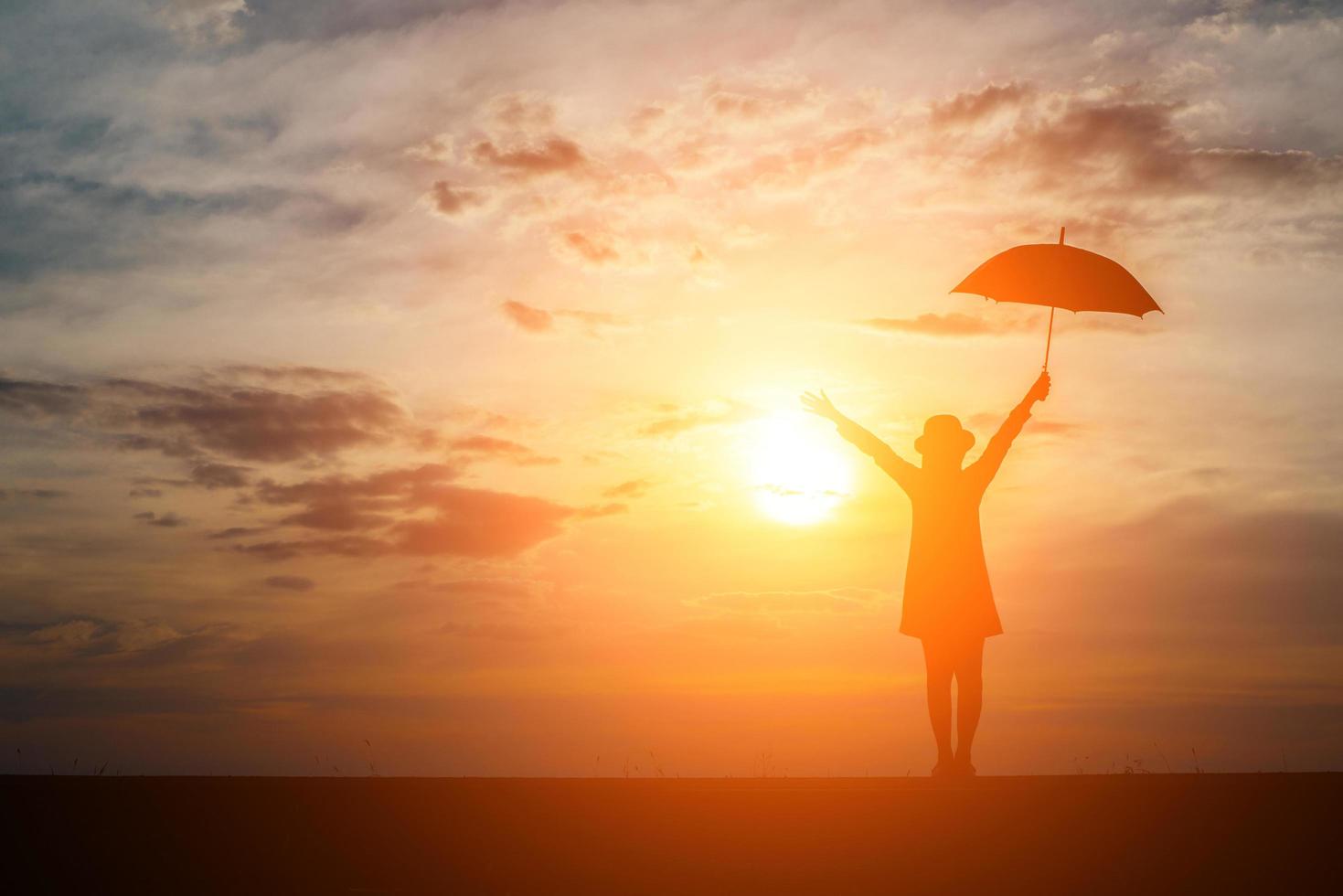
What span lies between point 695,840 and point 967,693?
Answer: 519 cm

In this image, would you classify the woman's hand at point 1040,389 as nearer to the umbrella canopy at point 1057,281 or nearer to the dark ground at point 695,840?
the umbrella canopy at point 1057,281

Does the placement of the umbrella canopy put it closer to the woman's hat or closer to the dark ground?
the woman's hat

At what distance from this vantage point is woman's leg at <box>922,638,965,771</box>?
13.0 metres

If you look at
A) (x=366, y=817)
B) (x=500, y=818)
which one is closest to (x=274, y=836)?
(x=366, y=817)

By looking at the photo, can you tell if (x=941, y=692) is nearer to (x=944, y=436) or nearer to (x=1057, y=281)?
(x=944, y=436)

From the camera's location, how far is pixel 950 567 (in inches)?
523

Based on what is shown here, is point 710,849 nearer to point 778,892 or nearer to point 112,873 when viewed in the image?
point 778,892

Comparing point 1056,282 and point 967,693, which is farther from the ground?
point 1056,282

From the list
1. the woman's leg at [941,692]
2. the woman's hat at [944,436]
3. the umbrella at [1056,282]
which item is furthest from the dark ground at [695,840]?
the umbrella at [1056,282]

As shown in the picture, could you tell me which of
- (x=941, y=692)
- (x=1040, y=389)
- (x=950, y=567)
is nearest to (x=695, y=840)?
(x=941, y=692)

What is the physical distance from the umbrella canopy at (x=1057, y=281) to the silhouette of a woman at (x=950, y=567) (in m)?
0.91

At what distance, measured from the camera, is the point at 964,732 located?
13.0m

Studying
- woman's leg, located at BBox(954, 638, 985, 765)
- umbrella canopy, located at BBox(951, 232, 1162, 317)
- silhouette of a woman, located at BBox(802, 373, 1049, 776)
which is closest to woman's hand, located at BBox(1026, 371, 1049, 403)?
silhouette of a woman, located at BBox(802, 373, 1049, 776)

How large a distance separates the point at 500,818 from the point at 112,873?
110 inches
